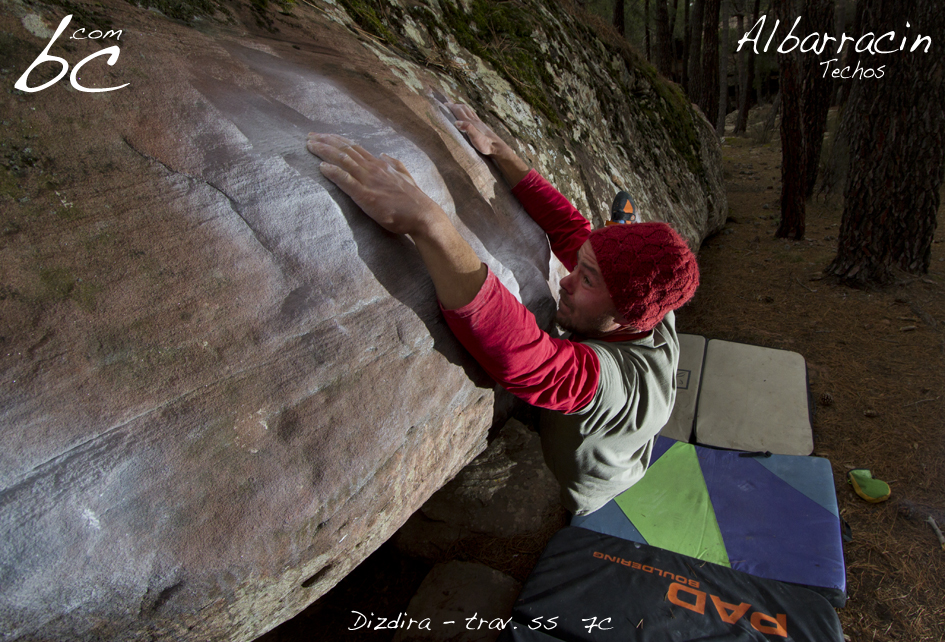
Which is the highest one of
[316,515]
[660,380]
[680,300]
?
[680,300]

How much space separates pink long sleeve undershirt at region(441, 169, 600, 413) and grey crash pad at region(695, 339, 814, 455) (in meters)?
2.44

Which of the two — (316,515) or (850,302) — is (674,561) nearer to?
(316,515)

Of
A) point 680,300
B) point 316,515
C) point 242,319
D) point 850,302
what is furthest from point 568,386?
point 850,302

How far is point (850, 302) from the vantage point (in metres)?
4.93

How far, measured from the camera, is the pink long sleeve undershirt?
1.43 m

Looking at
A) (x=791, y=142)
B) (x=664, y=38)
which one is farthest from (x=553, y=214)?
(x=664, y=38)

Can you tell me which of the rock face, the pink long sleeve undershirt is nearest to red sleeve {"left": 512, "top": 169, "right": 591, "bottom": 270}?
the rock face

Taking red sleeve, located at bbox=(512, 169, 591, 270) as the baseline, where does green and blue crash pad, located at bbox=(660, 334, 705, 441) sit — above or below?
below

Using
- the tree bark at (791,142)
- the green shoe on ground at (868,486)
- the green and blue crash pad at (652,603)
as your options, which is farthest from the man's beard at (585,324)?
the tree bark at (791,142)

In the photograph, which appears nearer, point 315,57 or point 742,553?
point 315,57

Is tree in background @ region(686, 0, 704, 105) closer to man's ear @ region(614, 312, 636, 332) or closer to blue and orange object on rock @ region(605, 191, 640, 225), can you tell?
blue and orange object on rock @ region(605, 191, 640, 225)

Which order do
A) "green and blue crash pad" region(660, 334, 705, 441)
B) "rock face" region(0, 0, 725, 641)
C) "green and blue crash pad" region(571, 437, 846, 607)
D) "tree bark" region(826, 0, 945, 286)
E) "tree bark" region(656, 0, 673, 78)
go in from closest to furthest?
1. "rock face" region(0, 0, 725, 641)
2. "green and blue crash pad" region(571, 437, 846, 607)
3. "green and blue crash pad" region(660, 334, 705, 441)
4. "tree bark" region(826, 0, 945, 286)
5. "tree bark" region(656, 0, 673, 78)

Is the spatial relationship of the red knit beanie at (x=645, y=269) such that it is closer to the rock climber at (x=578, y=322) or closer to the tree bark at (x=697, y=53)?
the rock climber at (x=578, y=322)

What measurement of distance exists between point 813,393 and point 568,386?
3276 mm
